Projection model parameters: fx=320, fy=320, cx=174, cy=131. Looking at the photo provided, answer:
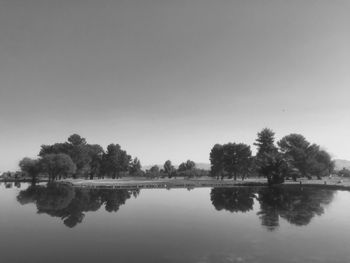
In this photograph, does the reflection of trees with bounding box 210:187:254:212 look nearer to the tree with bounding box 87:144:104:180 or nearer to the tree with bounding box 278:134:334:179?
the tree with bounding box 278:134:334:179

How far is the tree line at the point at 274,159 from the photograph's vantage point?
333 ft

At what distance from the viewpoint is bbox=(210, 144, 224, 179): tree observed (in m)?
149

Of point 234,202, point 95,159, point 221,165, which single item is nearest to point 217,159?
point 221,165

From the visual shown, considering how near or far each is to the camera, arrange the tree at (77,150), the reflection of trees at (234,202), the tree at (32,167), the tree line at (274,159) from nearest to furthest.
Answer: the reflection of trees at (234,202), the tree line at (274,159), the tree at (32,167), the tree at (77,150)

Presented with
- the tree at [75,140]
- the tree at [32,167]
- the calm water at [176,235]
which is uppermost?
the tree at [75,140]

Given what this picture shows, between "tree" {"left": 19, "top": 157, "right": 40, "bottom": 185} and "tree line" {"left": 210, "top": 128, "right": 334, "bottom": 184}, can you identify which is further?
"tree" {"left": 19, "top": 157, "right": 40, "bottom": 185}

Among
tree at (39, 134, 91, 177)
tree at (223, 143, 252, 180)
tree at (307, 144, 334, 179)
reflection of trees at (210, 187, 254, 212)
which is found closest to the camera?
reflection of trees at (210, 187, 254, 212)

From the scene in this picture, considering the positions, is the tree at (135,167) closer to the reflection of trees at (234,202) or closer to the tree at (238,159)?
the tree at (238,159)

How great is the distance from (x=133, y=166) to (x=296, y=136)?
98842 millimetres

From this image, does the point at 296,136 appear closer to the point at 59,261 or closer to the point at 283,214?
the point at 283,214

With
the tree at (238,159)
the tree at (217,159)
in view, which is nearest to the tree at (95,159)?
the tree at (217,159)

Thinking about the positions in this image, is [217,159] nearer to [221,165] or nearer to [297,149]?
[221,165]

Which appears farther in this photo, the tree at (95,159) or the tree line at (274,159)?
the tree at (95,159)

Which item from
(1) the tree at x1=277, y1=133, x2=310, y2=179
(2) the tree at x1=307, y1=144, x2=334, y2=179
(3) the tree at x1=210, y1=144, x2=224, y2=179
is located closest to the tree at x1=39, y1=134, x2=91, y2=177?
(3) the tree at x1=210, y1=144, x2=224, y2=179
